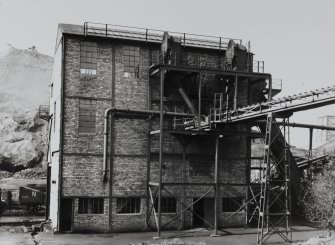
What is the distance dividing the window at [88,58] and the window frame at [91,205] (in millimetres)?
5932

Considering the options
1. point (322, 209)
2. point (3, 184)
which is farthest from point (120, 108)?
point (3, 184)

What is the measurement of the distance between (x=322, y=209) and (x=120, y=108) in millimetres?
10293

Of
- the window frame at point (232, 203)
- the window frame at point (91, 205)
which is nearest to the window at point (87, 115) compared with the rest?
the window frame at point (91, 205)

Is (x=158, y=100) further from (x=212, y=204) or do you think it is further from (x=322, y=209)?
(x=322, y=209)

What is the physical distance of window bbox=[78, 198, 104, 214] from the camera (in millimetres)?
19031

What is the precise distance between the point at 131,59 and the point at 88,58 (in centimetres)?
208

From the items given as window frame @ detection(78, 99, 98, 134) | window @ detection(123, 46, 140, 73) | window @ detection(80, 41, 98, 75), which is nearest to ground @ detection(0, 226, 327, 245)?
window frame @ detection(78, 99, 98, 134)

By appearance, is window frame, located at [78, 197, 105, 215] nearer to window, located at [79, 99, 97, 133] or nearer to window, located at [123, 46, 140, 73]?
window, located at [79, 99, 97, 133]

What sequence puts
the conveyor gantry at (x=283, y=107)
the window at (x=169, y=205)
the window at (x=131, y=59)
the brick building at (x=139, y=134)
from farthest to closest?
the window at (x=169, y=205), the window at (x=131, y=59), the brick building at (x=139, y=134), the conveyor gantry at (x=283, y=107)

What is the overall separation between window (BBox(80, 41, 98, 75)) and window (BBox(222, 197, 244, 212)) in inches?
367

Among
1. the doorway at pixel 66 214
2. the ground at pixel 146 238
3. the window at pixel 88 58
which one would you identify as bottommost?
the ground at pixel 146 238

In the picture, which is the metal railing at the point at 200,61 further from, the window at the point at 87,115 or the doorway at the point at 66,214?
the doorway at the point at 66,214

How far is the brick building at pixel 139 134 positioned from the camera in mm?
19000

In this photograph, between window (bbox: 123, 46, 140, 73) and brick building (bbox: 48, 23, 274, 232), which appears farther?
window (bbox: 123, 46, 140, 73)
